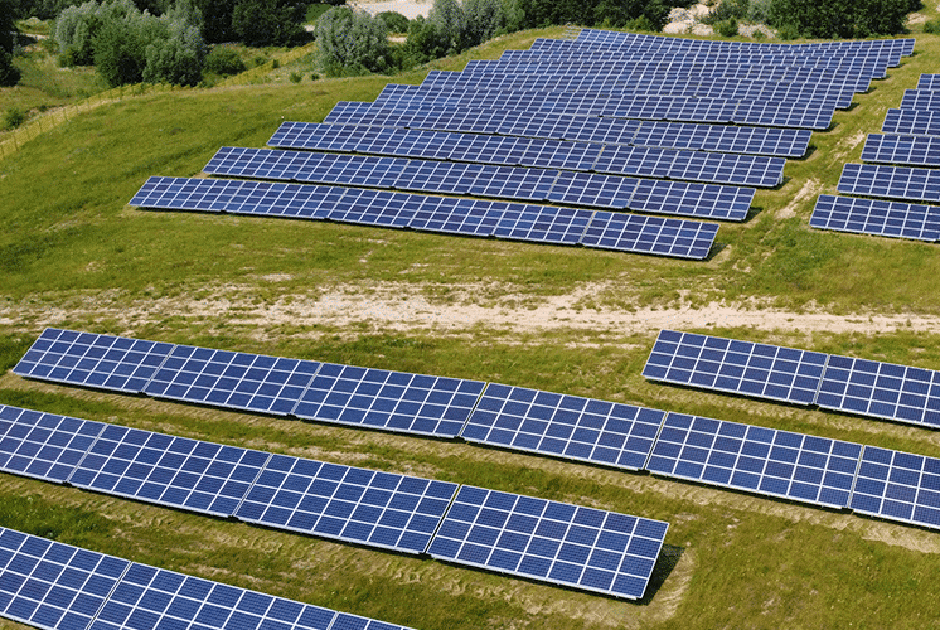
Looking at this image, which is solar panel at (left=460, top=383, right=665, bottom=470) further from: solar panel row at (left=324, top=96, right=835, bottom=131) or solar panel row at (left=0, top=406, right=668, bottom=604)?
solar panel row at (left=324, top=96, right=835, bottom=131)

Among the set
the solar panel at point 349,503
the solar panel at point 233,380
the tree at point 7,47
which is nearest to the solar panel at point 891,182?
the solar panel at point 233,380

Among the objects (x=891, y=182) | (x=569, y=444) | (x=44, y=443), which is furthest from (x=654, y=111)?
(x=44, y=443)

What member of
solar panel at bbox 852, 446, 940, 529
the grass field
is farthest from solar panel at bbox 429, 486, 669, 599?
solar panel at bbox 852, 446, 940, 529

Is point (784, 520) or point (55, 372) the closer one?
point (784, 520)

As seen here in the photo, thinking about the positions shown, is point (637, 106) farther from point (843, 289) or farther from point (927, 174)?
point (843, 289)

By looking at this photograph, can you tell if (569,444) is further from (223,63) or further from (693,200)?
(223,63)

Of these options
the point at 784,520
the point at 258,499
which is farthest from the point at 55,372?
the point at 784,520
